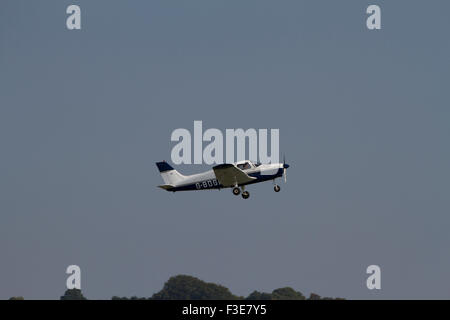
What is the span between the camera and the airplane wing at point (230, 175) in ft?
275

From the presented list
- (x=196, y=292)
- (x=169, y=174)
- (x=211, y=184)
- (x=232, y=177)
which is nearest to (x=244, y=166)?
(x=232, y=177)

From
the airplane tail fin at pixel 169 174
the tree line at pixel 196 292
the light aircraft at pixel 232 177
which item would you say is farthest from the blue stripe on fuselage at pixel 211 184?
the tree line at pixel 196 292

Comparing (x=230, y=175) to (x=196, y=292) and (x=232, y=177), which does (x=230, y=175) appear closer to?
(x=232, y=177)

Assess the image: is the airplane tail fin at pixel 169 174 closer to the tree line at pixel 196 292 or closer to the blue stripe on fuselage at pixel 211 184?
the blue stripe on fuselage at pixel 211 184

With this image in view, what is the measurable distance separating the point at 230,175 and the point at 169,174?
6.17 metres

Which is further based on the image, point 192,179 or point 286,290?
point 286,290

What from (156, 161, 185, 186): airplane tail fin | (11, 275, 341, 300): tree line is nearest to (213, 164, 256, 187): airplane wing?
(156, 161, 185, 186): airplane tail fin

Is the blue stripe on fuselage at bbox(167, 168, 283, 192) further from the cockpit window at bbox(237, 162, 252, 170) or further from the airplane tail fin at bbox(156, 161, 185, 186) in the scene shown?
the airplane tail fin at bbox(156, 161, 185, 186)
